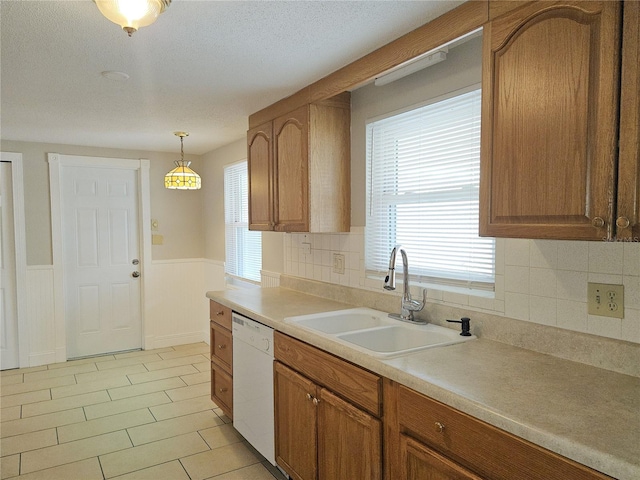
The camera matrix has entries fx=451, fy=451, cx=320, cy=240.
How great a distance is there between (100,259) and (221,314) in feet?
7.98

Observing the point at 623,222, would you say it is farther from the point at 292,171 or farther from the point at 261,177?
the point at 261,177

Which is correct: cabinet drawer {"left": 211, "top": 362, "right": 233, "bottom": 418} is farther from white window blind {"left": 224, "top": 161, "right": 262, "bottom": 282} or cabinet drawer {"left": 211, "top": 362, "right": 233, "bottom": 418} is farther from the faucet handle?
the faucet handle

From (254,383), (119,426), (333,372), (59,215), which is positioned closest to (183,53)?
(333,372)

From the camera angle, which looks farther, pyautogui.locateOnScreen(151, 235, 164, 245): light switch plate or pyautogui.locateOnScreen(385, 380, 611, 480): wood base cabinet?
pyautogui.locateOnScreen(151, 235, 164, 245): light switch plate

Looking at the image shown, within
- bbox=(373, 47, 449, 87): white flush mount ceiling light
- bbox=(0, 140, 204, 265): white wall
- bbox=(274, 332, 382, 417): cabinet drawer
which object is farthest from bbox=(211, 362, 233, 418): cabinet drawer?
bbox=(0, 140, 204, 265): white wall

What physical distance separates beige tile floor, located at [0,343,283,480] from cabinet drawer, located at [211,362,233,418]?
14 cm

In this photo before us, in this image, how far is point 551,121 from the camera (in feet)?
4.70

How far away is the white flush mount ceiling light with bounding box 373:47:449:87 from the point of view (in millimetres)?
2053

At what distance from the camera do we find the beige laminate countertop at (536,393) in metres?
1.08

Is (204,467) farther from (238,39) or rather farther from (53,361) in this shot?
(53,361)

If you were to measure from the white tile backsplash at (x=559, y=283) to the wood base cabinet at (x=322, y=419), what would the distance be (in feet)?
2.21

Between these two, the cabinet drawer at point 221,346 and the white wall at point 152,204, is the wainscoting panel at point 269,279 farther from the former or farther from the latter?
the white wall at point 152,204

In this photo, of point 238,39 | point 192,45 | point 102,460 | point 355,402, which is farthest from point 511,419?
point 102,460

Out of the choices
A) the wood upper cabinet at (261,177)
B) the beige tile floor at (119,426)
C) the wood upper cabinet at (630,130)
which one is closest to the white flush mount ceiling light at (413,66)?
the wood upper cabinet at (630,130)
